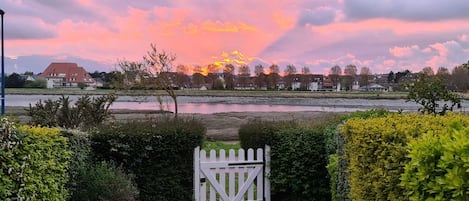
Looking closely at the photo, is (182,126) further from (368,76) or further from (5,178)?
(368,76)

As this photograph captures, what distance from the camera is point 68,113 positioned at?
10297 mm

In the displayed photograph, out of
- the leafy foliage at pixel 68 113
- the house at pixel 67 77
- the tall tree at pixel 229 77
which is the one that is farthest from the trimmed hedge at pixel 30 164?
the house at pixel 67 77

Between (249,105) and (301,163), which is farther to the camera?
(249,105)

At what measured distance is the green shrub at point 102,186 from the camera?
6641mm

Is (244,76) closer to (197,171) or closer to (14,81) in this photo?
(14,81)

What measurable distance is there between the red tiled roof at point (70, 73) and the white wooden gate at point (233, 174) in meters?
99.0

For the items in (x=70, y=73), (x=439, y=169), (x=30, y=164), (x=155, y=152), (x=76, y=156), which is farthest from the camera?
(x=70, y=73)

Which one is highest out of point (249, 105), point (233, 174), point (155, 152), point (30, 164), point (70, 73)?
point (70, 73)

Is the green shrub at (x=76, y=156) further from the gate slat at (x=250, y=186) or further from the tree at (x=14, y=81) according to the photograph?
the tree at (x=14, y=81)

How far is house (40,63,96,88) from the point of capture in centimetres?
10106

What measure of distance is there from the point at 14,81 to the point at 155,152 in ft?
306

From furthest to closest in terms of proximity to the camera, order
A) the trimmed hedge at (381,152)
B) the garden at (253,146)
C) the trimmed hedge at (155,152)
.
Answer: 1. the trimmed hedge at (155,152)
2. the trimmed hedge at (381,152)
3. the garden at (253,146)

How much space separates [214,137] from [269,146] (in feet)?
35.1

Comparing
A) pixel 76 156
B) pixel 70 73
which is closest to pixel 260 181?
pixel 76 156
